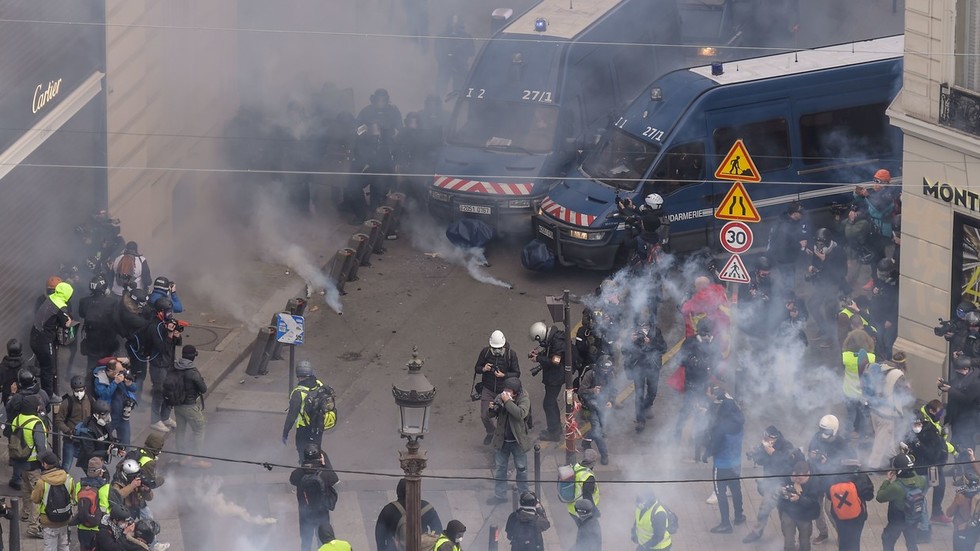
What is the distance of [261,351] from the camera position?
831 inches

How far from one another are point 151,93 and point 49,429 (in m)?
6.67

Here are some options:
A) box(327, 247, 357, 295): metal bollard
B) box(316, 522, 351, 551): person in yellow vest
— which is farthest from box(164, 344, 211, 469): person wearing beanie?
box(327, 247, 357, 295): metal bollard

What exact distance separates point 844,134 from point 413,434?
9.56 metres

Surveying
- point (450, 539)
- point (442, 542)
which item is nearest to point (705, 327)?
point (450, 539)

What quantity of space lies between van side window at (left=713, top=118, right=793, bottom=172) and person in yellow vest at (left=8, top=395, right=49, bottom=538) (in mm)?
9060

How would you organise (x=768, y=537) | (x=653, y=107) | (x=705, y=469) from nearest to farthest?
(x=768, y=537), (x=705, y=469), (x=653, y=107)

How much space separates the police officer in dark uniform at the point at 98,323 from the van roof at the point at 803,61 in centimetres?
762

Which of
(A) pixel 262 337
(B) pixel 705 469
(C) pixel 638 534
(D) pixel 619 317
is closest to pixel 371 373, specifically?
(A) pixel 262 337

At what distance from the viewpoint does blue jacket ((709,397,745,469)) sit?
698 inches

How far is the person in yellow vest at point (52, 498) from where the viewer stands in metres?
16.7

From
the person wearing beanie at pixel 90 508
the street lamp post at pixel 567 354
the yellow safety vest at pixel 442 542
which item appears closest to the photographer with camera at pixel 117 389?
the person wearing beanie at pixel 90 508

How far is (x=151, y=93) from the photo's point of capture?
930 inches

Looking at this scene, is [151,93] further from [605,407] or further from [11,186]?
[605,407]

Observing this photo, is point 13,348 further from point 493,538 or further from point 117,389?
point 493,538
